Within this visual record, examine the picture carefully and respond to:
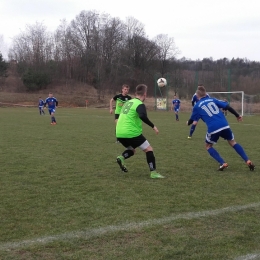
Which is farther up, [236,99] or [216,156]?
[236,99]

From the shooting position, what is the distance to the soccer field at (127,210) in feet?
11.7

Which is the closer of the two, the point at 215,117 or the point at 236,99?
the point at 215,117

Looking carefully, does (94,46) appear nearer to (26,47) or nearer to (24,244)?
(26,47)

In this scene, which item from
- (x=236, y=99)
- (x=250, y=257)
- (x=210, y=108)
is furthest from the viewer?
(x=236, y=99)

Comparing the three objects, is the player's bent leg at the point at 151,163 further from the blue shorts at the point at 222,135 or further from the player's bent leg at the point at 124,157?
the blue shorts at the point at 222,135

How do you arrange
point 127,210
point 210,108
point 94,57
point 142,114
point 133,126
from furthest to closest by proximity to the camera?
1. point 94,57
2. point 210,108
3. point 133,126
4. point 142,114
5. point 127,210

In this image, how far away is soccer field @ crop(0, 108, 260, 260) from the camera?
3.56 meters

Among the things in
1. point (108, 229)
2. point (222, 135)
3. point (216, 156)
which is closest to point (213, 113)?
point (222, 135)

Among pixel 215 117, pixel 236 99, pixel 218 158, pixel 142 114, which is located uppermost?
pixel 142 114

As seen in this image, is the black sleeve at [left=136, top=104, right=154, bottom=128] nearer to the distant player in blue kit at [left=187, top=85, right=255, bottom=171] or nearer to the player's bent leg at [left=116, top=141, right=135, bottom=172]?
the player's bent leg at [left=116, top=141, right=135, bottom=172]

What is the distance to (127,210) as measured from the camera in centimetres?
477

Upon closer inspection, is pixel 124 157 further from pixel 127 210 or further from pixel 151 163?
pixel 127 210

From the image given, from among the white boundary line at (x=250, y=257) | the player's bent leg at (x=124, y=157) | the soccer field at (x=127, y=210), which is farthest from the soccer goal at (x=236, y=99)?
the white boundary line at (x=250, y=257)

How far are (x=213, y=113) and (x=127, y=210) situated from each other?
3.35 meters
